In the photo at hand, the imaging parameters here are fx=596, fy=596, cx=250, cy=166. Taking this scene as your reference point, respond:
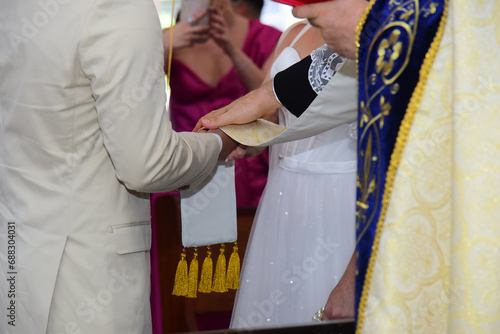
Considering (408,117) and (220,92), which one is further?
(220,92)

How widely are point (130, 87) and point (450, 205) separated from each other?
63cm

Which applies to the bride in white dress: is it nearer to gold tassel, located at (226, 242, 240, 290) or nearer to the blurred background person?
gold tassel, located at (226, 242, 240, 290)

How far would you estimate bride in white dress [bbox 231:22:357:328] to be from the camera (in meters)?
1.66

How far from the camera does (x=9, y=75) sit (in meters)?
1.24

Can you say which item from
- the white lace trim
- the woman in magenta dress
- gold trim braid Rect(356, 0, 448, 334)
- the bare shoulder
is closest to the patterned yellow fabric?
gold trim braid Rect(356, 0, 448, 334)

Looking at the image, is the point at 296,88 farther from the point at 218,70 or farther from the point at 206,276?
the point at 218,70

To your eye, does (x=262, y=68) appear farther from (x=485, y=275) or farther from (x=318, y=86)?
(x=485, y=275)

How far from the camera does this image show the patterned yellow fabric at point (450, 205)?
0.98 meters

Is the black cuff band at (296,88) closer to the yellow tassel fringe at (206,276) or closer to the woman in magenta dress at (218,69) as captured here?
the yellow tassel fringe at (206,276)

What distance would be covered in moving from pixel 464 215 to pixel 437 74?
0.79 ft

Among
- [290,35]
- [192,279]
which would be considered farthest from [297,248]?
[290,35]

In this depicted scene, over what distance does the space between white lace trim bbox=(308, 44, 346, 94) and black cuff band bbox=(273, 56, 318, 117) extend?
1cm

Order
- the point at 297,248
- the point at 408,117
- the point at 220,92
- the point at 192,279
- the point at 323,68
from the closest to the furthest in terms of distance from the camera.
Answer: the point at 408,117 < the point at 323,68 < the point at 192,279 < the point at 297,248 < the point at 220,92

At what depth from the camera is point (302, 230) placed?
1.72 meters
